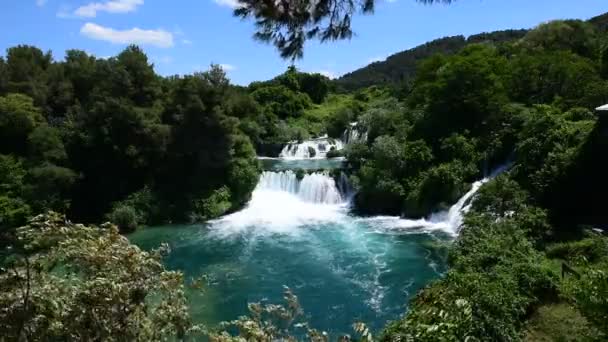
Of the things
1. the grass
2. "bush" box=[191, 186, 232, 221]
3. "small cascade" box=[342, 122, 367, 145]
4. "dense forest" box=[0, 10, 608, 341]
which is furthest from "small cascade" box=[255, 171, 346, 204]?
the grass

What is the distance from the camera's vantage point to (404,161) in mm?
24422

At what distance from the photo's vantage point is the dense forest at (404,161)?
952 cm

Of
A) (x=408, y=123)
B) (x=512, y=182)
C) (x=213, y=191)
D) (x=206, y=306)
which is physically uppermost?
(x=408, y=123)

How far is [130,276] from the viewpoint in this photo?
5117mm

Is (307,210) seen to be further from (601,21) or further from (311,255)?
(601,21)

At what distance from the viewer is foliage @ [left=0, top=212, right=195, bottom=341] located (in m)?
4.63

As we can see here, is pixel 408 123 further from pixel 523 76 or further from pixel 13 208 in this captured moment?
pixel 13 208

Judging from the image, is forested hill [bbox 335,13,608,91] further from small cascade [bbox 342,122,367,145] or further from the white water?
the white water

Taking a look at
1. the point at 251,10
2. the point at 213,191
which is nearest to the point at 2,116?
the point at 213,191

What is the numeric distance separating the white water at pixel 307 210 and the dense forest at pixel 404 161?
745 mm

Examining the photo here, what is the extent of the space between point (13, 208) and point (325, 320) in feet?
52.2

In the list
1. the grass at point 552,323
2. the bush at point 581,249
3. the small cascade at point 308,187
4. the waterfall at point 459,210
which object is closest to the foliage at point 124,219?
the small cascade at point 308,187

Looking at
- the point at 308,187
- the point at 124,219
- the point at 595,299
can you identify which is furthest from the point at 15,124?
the point at 595,299

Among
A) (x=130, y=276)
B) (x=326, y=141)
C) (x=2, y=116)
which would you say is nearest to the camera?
(x=130, y=276)
